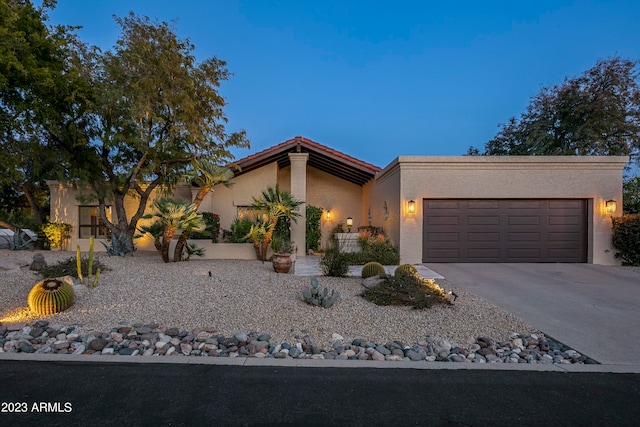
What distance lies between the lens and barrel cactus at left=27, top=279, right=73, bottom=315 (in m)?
4.93

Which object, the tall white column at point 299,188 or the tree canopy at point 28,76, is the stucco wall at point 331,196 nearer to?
the tall white column at point 299,188

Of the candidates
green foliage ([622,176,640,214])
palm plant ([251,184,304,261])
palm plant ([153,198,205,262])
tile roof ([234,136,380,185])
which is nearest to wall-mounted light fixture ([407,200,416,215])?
tile roof ([234,136,380,185])

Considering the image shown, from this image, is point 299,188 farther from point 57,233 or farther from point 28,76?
point 57,233

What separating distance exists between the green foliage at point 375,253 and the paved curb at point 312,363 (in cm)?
621

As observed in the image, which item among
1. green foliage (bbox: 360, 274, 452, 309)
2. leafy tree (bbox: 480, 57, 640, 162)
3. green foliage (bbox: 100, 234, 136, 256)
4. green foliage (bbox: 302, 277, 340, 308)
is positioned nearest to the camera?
green foliage (bbox: 302, 277, 340, 308)

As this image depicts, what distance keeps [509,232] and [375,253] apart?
15.1 ft

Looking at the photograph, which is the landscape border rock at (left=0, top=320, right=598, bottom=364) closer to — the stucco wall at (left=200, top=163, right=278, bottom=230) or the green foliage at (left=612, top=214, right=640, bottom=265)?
the green foliage at (left=612, top=214, right=640, bottom=265)

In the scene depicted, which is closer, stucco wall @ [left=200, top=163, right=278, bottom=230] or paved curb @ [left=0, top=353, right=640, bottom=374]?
paved curb @ [left=0, top=353, right=640, bottom=374]

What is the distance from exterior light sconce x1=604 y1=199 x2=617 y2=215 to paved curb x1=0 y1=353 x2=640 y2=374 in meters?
8.98

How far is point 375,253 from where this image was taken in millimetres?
10203

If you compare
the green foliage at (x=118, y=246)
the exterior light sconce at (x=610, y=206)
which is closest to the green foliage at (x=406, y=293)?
the exterior light sconce at (x=610, y=206)

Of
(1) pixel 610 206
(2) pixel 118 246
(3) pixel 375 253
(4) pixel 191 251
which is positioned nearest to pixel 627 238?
(1) pixel 610 206

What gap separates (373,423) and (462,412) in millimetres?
820

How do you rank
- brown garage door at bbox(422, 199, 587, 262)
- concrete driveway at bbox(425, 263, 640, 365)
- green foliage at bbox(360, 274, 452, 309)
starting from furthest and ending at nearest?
brown garage door at bbox(422, 199, 587, 262) → green foliage at bbox(360, 274, 452, 309) → concrete driveway at bbox(425, 263, 640, 365)
